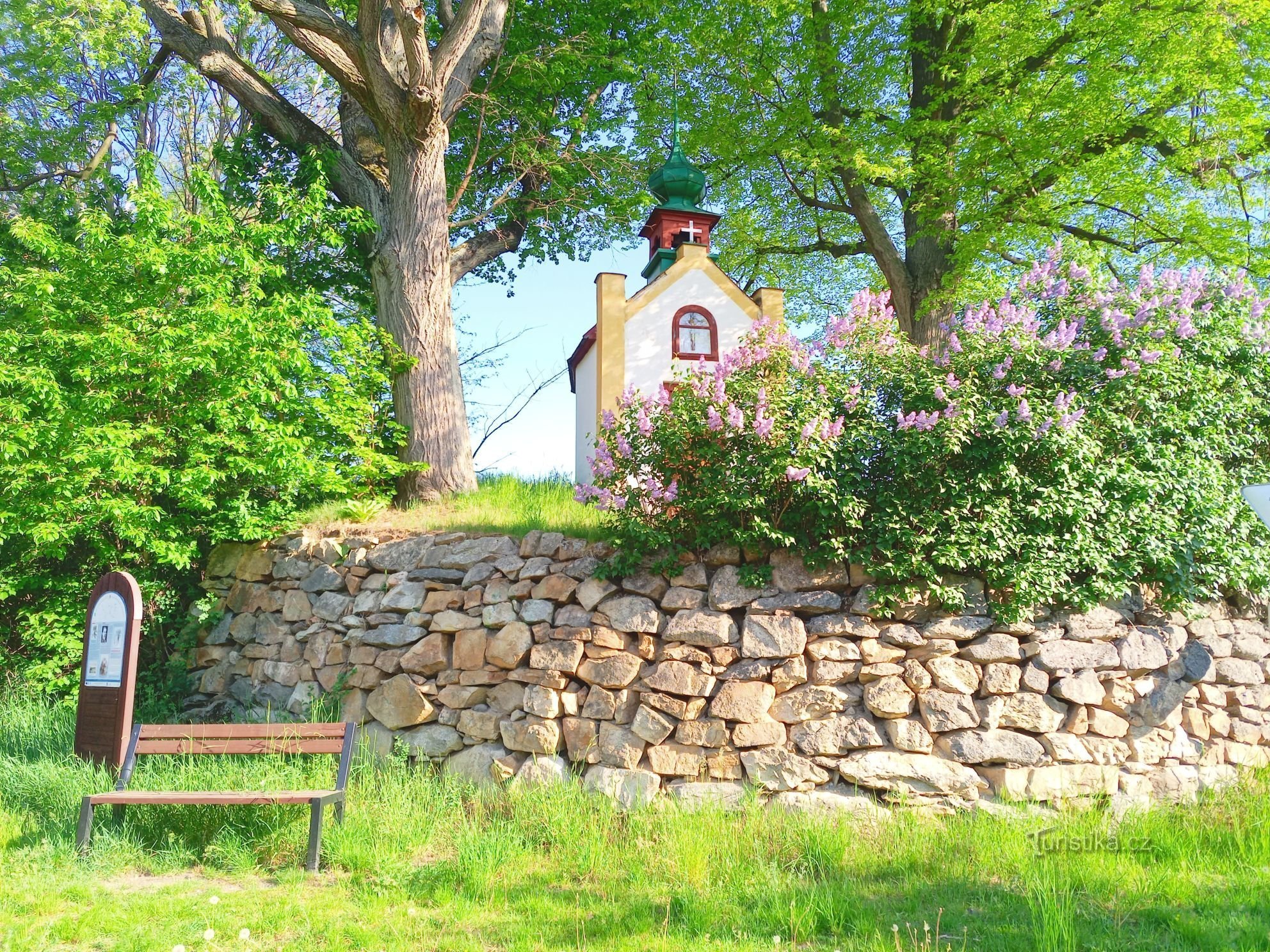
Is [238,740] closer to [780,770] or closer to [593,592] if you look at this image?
[593,592]

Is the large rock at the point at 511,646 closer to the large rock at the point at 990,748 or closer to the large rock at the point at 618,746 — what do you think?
the large rock at the point at 618,746

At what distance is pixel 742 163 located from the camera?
13914 millimetres

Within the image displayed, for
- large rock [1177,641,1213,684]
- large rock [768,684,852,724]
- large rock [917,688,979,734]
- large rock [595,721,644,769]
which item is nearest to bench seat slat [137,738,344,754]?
large rock [595,721,644,769]

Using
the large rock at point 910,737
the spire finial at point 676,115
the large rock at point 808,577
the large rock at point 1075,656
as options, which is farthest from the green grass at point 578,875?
the spire finial at point 676,115

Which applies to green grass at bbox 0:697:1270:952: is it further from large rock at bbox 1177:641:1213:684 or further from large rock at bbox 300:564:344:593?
large rock at bbox 300:564:344:593

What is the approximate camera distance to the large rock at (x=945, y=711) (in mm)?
5531

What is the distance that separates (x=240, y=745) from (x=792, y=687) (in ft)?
11.9

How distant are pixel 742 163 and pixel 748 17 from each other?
6.91 feet

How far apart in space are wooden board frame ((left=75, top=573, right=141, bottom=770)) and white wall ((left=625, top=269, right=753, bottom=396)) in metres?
8.55

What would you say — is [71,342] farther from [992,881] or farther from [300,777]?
[992,881]

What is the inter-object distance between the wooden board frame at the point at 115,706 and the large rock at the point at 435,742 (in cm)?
182

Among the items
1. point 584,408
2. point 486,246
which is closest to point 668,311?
point 584,408

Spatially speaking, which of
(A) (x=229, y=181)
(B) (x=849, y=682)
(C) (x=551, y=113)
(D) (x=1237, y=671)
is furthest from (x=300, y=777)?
(C) (x=551, y=113)

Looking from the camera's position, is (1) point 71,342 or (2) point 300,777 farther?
(1) point 71,342
